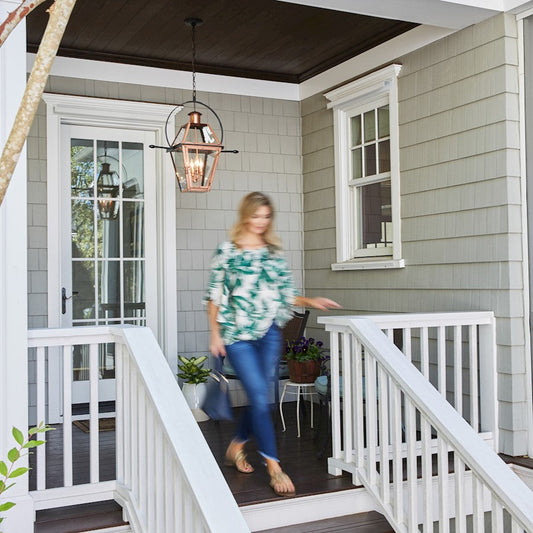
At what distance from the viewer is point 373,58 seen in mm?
5234

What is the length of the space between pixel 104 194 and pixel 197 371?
5.22 feet

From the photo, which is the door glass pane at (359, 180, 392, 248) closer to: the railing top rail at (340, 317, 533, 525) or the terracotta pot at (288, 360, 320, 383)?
the terracotta pot at (288, 360, 320, 383)

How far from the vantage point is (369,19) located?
484cm

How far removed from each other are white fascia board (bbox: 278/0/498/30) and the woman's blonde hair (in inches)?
49.5

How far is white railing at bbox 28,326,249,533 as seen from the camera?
233 cm

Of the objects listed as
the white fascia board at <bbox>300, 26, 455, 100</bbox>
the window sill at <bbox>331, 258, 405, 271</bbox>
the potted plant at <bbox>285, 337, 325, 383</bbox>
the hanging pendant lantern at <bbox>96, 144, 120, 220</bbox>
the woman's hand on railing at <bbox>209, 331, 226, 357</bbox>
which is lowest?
the potted plant at <bbox>285, 337, 325, 383</bbox>

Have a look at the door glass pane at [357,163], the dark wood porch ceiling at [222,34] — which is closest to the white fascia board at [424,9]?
the dark wood porch ceiling at [222,34]

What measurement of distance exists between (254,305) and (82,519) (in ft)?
3.98

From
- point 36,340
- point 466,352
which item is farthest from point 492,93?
point 36,340

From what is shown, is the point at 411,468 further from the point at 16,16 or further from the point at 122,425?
the point at 16,16

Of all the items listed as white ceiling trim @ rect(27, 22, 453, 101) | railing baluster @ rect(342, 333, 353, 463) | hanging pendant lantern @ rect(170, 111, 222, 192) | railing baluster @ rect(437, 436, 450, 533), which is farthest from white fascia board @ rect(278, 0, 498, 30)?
railing baluster @ rect(437, 436, 450, 533)

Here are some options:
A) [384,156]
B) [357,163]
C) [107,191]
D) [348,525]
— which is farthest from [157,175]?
[348,525]

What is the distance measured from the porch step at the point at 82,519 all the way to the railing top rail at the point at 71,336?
76 centimetres

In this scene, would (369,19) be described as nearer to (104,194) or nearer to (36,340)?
(104,194)
